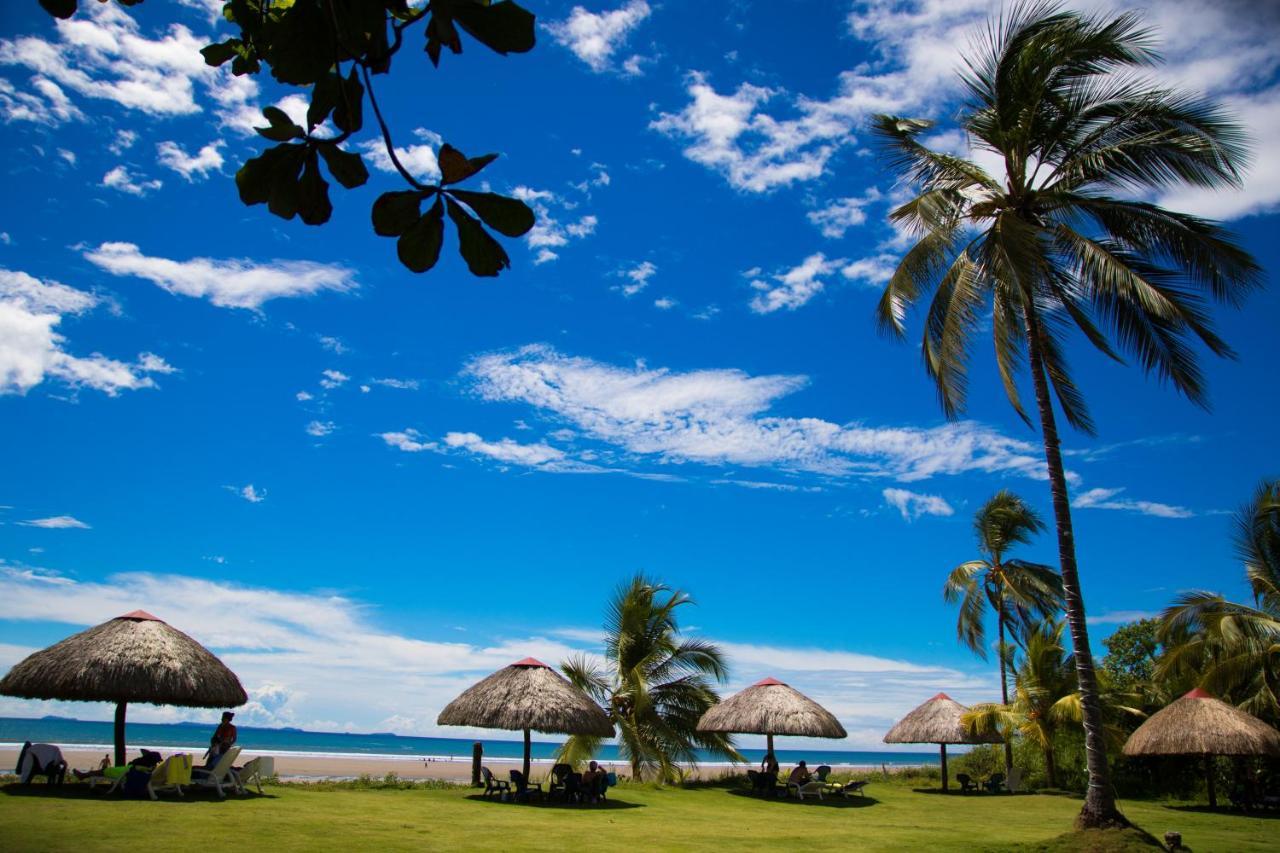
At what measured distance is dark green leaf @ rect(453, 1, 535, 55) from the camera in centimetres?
117

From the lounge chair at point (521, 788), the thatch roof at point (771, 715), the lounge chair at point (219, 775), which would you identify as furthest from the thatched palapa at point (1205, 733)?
the lounge chair at point (219, 775)

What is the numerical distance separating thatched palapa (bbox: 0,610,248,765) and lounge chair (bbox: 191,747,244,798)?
133cm

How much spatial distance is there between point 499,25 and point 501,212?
0.82 ft

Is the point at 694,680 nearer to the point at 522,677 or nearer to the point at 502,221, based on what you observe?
the point at 522,677

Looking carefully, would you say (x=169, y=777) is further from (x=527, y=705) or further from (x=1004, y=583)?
(x=1004, y=583)

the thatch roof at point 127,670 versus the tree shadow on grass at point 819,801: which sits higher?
the thatch roof at point 127,670

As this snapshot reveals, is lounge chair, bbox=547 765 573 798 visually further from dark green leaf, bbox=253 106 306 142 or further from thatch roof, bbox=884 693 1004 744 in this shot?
dark green leaf, bbox=253 106 306 142

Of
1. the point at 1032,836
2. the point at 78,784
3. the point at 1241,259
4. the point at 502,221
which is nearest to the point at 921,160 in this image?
the point at 1241,259

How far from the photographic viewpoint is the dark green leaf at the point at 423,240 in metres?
1.27

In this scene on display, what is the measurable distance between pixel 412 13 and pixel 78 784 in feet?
42.4

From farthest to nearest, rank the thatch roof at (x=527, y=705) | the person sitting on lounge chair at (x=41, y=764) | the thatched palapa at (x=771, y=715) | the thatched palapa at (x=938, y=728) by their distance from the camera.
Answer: the thatched palapa at (x=938, y=728) → the thatched palapa at (x=771, y=715) → the thatch roof at (x=527, y=705) → the person sitting on lounge chair at (x=41, y=764)

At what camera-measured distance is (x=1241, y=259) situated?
30.3 ft

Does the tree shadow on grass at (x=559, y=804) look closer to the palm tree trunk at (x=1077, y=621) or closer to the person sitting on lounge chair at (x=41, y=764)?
the person sitting on lounge chair at (x=41, y=764)

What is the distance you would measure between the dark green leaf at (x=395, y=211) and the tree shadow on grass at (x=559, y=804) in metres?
12.7
